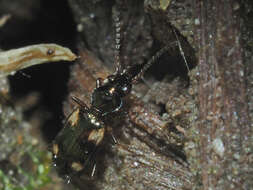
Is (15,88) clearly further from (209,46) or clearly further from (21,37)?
(209,46)

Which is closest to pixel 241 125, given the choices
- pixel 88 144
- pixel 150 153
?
pixel 150 153

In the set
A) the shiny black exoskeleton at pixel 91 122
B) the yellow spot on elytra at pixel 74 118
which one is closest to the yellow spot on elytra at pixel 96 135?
the shiny black exoskeleton at pixel 91 122

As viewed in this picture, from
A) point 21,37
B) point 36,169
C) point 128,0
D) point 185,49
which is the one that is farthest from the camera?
point 21,37

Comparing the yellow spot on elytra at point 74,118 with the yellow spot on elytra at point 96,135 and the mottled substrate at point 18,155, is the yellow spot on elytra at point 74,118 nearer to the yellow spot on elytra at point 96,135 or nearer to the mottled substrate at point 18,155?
the yellow spot on elytra at point 96,135

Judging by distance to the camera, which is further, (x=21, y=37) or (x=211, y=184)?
(x=21, y=37)

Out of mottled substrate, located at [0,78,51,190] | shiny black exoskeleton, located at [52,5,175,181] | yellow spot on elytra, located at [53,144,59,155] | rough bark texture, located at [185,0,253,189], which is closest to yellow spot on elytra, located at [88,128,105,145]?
shiny black exoskeleton, located at [52,5,175,181]

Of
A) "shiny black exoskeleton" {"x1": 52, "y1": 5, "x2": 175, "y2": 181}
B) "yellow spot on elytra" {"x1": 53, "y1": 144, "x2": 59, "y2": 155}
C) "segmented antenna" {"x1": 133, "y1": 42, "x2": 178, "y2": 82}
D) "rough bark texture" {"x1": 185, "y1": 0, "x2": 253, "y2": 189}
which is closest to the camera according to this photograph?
"rough bark texture" {"x1": 185, "y1": 0, "x2": 253, "y2": 189}

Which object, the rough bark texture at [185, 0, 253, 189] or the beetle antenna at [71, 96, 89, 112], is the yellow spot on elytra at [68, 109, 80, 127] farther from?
the rough bark texture at [185, 0, 253, 189]
